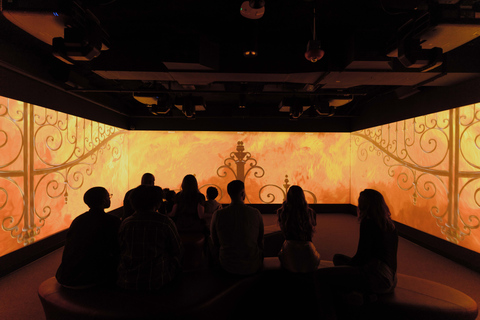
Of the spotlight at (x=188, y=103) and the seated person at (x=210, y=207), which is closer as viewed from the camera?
the seated person at (x=210, y=207)

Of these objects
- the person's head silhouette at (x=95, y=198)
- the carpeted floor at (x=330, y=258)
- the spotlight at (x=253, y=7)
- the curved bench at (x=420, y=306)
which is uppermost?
the spotlight at (x=253, y=7)

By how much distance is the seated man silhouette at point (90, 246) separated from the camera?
198cm

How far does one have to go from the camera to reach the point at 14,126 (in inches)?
141

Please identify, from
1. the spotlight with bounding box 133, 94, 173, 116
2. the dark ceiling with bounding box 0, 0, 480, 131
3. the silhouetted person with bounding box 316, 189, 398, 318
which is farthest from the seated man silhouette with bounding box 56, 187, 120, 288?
the spotlight with bounding box 133, 94, 173, 116

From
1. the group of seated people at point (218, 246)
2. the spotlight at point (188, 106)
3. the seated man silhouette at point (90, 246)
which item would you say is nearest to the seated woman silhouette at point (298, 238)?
the group of seated people at point (218, 246)

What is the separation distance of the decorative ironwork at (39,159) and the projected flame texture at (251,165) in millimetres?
16

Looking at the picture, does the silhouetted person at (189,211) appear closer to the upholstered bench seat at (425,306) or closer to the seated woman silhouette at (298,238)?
the seated woman silhouette at (298,238)

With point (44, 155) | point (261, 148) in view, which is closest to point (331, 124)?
point (261, 148)

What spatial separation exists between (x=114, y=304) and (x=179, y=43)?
2.89m

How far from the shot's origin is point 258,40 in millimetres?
3424

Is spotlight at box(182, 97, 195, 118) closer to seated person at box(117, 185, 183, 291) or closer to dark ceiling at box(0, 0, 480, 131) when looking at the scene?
dark ceiling at box(0, 0, 480, 131)

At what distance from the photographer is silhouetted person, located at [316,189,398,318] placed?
6.95 ft

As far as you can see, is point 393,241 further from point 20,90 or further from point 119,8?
point 20,90

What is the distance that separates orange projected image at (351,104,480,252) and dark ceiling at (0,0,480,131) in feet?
2.87
